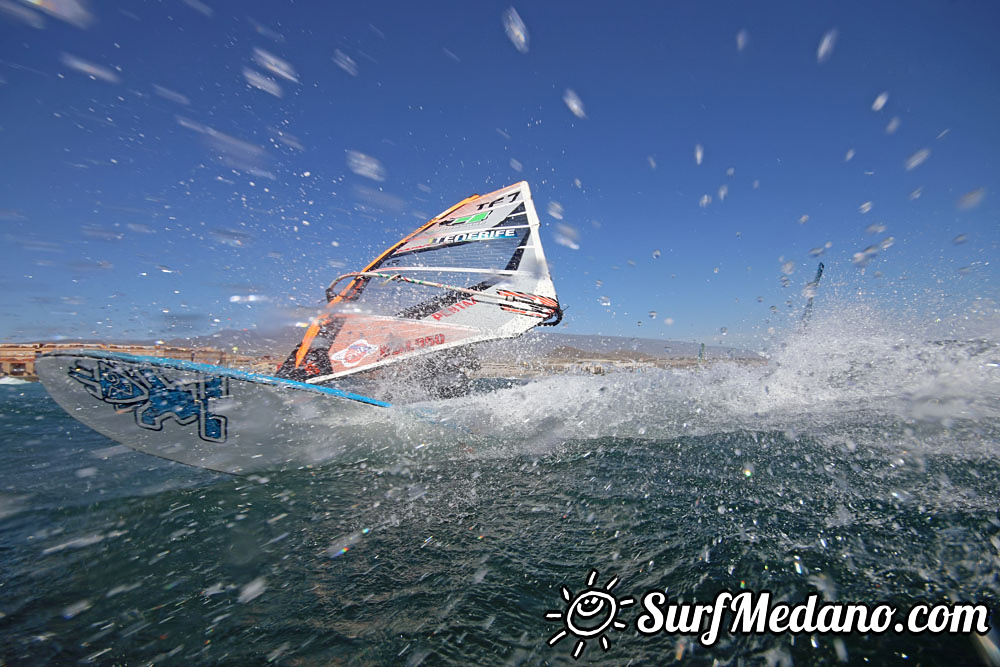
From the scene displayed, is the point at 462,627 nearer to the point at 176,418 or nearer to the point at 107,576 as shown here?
the point at 107,576

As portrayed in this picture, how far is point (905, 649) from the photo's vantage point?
4.85ft

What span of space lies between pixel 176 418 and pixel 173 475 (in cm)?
95

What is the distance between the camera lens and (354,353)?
6.70 metres

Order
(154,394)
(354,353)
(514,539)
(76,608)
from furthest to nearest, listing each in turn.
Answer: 1. (354,353)
2. (154,394)
3. (514,539)
4. (76,608)

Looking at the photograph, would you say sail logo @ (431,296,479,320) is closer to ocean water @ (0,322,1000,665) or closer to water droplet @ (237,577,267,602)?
ocean water @ (0,322,1000,665)

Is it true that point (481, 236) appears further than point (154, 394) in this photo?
Yes

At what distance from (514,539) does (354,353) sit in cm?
514

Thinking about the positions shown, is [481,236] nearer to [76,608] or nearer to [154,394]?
[154,394]

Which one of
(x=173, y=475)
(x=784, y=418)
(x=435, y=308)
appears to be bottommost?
(x=173, y=475)

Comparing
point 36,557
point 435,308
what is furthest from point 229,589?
point 435,308

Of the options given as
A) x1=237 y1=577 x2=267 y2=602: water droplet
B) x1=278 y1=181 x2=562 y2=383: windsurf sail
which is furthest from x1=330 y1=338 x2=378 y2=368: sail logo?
x1=237 y1=577 x2=267 y2=602: water droplet

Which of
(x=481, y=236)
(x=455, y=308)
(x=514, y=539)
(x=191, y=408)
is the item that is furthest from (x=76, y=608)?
(x=481, y=236)

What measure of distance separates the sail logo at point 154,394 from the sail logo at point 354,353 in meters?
2.50

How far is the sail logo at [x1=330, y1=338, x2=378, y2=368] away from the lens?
6668 millimetres
